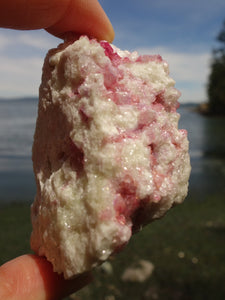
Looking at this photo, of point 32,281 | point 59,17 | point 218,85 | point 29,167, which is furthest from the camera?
point 218,85

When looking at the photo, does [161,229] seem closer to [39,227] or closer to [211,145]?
[39,227]

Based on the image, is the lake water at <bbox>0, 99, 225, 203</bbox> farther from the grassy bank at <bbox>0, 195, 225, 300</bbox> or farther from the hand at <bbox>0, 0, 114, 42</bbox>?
the hand at <bbox>0, 0, 114, 42</bbox>

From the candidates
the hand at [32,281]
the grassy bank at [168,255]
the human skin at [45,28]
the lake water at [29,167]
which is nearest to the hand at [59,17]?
the human skin at [45,28]

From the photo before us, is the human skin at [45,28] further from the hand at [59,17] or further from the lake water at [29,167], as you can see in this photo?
the lake water at [29,167]

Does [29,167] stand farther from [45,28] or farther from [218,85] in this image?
[218,85]

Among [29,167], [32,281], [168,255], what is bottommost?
[168,255]

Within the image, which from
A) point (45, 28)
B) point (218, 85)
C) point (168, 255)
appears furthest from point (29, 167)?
point (218, 85)

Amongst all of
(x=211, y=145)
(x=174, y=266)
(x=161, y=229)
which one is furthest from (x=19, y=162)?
(x=211, y=145)
